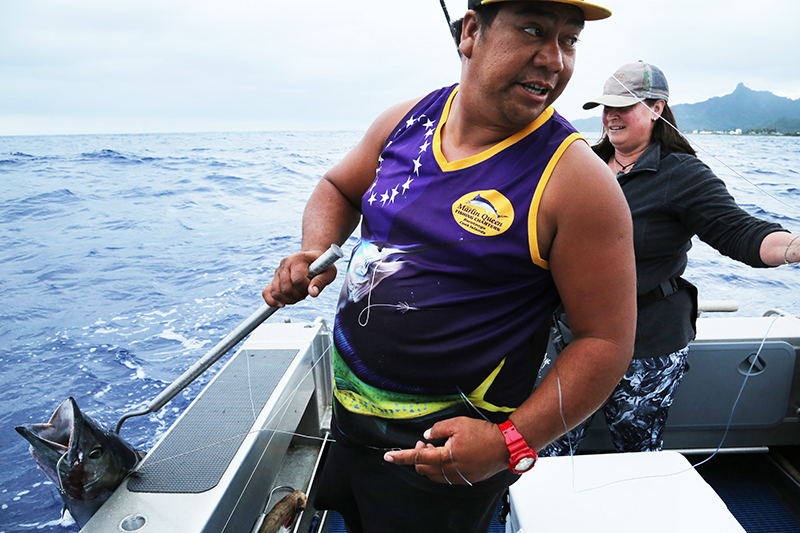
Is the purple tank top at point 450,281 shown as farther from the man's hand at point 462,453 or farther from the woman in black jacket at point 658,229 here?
the woman in black jacket at point 658,229

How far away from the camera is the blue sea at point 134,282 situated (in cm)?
414

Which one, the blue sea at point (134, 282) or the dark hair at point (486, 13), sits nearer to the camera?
the dark hair at point (486, 13)

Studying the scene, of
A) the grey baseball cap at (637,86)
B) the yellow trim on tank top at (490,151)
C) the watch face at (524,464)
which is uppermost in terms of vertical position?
the grey baseball cap at (637,86)

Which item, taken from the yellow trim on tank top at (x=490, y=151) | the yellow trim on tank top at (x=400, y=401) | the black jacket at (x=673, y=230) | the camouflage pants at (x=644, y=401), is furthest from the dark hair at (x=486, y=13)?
the camouflage pants at (x=644, y=401)

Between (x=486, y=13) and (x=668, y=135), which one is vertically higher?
(x=486, y=13)

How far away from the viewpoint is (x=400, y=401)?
101 cm

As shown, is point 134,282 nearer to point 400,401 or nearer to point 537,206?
point 400,401

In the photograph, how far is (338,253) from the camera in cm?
96

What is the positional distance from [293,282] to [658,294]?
Answer: 1268 millimetres

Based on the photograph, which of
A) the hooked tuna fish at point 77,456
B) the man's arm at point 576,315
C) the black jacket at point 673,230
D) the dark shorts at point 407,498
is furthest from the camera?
the black jacket at point 673,230

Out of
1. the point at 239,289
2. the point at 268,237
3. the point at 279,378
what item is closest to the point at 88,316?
the point at 239,289

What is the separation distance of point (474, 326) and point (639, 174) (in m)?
1.12

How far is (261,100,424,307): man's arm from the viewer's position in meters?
1.09

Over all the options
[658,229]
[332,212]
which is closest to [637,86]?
[658,229]
